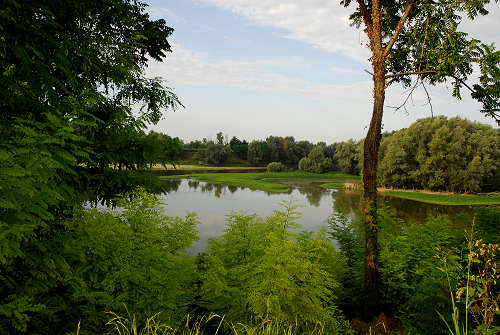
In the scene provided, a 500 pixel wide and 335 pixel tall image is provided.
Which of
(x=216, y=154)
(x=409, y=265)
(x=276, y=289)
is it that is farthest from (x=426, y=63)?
(x=216, y=154)

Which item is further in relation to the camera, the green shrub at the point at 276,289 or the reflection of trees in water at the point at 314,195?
the reflection of trees in water at the point at 314,195

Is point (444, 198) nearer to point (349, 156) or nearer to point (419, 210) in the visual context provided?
point (419, 210)

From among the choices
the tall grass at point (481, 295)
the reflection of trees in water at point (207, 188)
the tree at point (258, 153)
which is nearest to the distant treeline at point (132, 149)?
the tall grass at point (481, 295)

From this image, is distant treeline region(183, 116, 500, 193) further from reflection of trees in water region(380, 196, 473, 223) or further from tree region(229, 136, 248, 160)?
tree region(229, 136, 248, 160)

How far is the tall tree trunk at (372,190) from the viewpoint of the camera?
255 inches

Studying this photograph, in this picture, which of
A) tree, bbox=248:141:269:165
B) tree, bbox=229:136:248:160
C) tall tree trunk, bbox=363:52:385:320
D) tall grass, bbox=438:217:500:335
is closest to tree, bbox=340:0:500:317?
tall tree trunk, bbox=363:52:385:320

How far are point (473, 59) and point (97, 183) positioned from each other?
8.98 metres

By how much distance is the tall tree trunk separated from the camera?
255 inches

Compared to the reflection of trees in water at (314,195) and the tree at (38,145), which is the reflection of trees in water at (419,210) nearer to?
the reflection of trees in water at (314,195)

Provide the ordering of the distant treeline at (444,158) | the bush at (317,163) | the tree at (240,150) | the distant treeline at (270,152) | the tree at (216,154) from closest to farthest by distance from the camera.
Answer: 1. the distant treeline at (444,158)
2. the bush at (317,163)
3. the distant treeline at (270,152)
4. the tree at (216,154)
5. the tree at (240,150)

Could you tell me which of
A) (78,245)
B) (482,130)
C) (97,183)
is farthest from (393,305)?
(482,130)

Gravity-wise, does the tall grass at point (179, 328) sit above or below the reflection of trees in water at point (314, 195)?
above

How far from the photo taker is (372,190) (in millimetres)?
6562

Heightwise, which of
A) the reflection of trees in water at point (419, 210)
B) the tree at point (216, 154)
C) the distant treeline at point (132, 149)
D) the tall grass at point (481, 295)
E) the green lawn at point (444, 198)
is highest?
the tree at point (216, 154)
